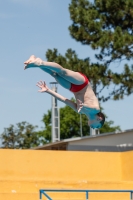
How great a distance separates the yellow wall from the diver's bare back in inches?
213

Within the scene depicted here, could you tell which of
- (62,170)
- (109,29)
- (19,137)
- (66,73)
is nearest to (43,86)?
(66,73)

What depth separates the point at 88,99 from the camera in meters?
10.4

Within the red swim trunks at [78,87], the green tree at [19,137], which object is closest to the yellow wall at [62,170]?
the red swim trunks at [78,87]

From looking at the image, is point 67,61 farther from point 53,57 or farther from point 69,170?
point 69,170

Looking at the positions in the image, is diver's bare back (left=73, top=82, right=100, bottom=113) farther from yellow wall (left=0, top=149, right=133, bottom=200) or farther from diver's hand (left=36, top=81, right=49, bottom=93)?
yellow wall (left=0, top=149, right=133, bottom=200)

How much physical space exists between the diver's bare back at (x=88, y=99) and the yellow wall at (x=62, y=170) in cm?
541

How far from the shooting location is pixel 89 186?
15961 mm

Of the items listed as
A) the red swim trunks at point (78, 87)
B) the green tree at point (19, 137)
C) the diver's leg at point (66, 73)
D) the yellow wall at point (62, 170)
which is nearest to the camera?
the diver's leg at point (66, 73)

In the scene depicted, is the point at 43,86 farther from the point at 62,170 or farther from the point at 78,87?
the point at 62,170

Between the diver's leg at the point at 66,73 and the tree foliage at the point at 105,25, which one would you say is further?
the tree foliage at the point at 105,25

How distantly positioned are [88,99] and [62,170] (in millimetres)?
7049

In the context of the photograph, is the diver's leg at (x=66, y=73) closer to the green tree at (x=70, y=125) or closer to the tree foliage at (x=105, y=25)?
the tree foliage at (x=105, y=25)

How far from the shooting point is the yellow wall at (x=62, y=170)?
1555 cm

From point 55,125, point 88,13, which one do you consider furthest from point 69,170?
point 55,125
